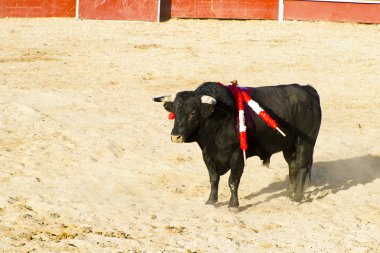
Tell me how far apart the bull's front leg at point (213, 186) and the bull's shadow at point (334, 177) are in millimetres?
342

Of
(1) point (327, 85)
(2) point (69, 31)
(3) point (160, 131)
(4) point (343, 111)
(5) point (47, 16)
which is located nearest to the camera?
(3) point (160, 131)

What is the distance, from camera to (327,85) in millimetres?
17047

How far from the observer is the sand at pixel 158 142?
8.73 metres

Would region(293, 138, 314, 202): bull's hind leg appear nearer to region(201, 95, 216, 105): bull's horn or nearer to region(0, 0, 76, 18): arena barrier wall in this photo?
region(201, 95, 216, 105): bull's horn

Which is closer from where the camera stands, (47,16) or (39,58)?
(39,58)

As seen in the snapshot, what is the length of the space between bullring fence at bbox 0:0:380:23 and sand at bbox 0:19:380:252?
316mm

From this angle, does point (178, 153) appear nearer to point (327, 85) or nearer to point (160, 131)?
point (160, 131)

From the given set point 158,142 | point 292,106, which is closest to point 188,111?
point 292,106

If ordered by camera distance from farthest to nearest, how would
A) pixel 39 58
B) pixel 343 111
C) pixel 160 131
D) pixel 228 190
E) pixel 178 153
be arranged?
pixel 39 58, pixel 343 111, pixel 160 131, pixel 178 153, pixel 228 190

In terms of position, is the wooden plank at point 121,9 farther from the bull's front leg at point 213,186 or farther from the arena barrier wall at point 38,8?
the bull's front leg at point 213,186

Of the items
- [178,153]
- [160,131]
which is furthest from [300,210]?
[160,131]

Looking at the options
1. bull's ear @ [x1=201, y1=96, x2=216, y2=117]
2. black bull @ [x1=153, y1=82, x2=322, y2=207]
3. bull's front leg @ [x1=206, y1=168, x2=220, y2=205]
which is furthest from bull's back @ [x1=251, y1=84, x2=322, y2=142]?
bull's front leg @ [x1=206, y1=168, x2=220, y2=205]

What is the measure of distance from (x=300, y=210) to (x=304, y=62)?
9241 mm

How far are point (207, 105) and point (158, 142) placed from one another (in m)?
3.68
